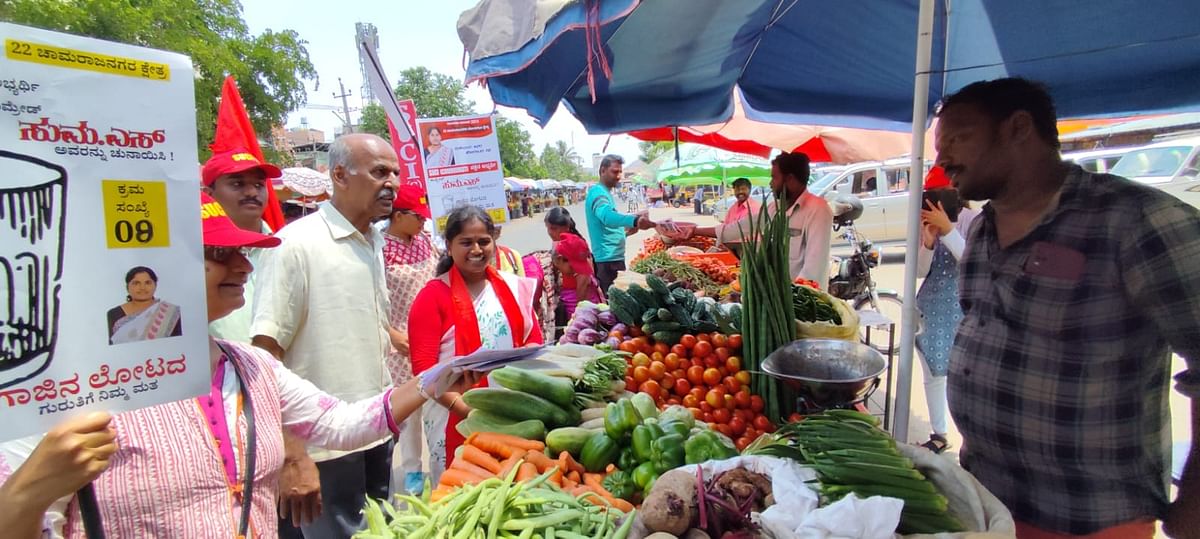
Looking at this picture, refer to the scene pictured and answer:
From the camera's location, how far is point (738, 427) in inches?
96.0

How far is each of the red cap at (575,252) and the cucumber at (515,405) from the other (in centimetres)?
316

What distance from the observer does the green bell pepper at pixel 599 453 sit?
6.51ft

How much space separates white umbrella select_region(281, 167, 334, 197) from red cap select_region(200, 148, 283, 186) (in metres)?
6.92

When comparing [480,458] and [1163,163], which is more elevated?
[1163,163]

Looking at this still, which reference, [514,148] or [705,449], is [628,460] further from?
[514,148]

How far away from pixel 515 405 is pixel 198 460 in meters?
1.05

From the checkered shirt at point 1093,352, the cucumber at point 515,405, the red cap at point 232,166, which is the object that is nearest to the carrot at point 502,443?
the cucumber at point 515,405

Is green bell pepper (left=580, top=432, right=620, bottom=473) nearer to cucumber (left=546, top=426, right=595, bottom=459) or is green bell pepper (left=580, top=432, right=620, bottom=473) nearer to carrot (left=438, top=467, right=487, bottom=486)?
cucumber (left=546, top=426, right=595, bottom=459)

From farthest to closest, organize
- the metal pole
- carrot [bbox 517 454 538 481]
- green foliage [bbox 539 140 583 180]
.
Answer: green foliage [bbox 539 140 583 180] < the metal pole < carrot [bbox 517 454 538 481]

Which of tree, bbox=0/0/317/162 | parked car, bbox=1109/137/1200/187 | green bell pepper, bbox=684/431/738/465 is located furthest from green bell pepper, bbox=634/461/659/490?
tree, bbox=0/0/317/162

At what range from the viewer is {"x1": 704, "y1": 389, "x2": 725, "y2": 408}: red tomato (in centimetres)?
251

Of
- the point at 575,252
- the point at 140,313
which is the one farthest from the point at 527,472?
the point at 575,252

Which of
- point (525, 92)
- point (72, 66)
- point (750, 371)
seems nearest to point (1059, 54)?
point (750, 371)

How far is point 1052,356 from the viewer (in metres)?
1.77
